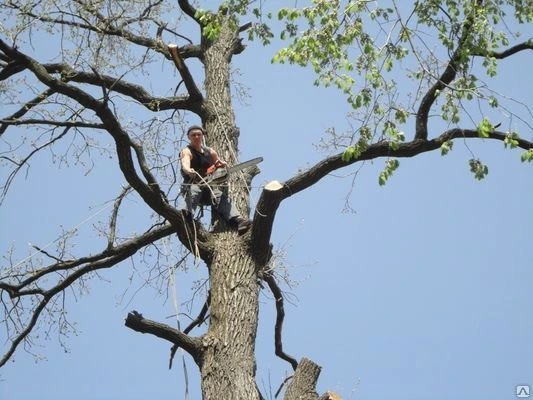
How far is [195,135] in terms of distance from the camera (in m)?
7.22

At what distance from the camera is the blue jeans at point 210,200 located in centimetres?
686

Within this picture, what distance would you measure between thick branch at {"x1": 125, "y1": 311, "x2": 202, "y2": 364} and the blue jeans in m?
1.00

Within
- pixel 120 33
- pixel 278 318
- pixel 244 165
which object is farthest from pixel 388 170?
A: pixel 120 33

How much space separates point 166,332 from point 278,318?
196 centimetres

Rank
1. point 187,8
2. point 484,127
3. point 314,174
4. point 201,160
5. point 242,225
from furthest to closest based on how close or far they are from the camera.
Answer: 1. point 187,8
2. point 201,160
3. point 242,225
4. point 314,174
5. point 484,127

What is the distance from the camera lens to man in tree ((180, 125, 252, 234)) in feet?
22.6

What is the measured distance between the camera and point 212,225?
713cm

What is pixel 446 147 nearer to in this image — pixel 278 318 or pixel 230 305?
pixel 230 305

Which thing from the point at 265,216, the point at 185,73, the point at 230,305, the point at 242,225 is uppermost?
the point at 185,73

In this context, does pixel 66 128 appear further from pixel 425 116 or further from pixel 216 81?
pixel 425 116

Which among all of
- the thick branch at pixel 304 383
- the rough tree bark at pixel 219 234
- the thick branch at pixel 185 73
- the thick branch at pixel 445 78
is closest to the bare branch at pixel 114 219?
the rough tree bark at pixel 219 234

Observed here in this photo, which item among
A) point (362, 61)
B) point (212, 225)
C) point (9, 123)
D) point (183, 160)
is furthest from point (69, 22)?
point (362, 61)

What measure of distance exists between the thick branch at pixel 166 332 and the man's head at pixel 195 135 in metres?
1.63

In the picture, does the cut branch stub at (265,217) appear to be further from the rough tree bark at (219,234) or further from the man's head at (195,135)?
the man's head at (195,135)
